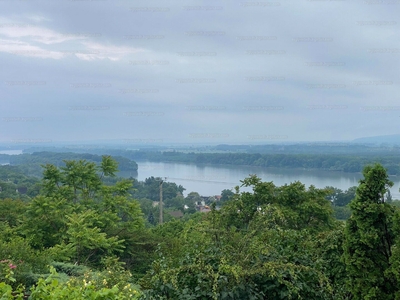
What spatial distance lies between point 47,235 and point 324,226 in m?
8.08

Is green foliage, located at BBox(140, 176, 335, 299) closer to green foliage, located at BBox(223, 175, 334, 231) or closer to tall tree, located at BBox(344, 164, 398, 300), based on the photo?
tall tree, located at BBox(344, 164, 398, 300)

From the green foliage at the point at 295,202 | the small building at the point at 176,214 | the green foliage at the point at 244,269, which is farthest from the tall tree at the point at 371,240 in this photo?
the small building at the point at 176,214

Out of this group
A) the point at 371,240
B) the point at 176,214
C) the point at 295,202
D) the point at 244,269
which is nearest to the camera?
the point at 244,269

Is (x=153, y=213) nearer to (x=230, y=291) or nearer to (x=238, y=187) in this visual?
(x=238, y=187)

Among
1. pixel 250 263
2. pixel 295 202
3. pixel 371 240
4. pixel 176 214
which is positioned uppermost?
pixel 371 240

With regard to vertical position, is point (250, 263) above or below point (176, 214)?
above

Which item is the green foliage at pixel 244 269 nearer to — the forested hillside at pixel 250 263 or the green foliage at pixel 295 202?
the forested hillside at pixel 250 263

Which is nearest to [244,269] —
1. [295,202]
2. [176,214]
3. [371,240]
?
[371,240]

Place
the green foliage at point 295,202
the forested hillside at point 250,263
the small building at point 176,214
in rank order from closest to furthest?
the forested hillside at point 250,263
the green foliage at point 295,202
the small building at point 176,214

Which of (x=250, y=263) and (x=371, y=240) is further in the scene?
(x=371, y=240)

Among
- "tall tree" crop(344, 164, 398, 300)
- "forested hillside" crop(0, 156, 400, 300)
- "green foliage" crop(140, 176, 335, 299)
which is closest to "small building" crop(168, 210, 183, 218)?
"forested hillside" crop(0, 156, 400, 300)

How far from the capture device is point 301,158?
49750 mm

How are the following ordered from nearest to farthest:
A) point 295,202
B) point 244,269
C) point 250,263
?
point 244,269
point 250,263
point 295,202

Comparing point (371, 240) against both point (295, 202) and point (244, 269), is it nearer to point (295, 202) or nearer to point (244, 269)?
point (244, 269)
